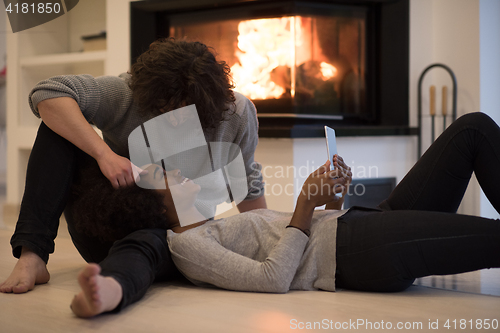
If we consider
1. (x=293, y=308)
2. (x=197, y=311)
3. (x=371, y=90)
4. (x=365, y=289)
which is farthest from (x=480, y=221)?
(x=371, y=90)

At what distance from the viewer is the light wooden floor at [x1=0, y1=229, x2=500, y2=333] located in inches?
34.0

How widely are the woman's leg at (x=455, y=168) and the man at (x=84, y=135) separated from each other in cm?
52

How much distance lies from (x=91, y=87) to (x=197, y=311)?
0.62 metres

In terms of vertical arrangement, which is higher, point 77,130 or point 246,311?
point 77,130

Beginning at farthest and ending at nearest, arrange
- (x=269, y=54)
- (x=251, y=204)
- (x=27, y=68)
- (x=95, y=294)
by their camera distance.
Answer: (x=27, y=68), (x=269, y=54), (x=251, y=204), (x=95, y=294)

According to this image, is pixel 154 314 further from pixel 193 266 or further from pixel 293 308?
pixel 293 308

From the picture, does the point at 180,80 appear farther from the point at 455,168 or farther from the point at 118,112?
the point at 455,168

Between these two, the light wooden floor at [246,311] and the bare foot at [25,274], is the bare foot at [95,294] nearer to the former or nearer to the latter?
the light wooden floor at [246,311]

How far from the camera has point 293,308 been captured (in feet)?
3.12

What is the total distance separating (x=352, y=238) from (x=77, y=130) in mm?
673

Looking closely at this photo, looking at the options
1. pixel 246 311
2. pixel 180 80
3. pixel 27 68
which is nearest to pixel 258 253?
pixel 246 311

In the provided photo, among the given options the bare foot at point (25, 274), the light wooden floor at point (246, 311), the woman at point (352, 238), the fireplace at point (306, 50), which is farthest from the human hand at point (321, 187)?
the fireplace at point (306, 50)

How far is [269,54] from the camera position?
2139mm

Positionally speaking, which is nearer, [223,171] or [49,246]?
[49,246]
